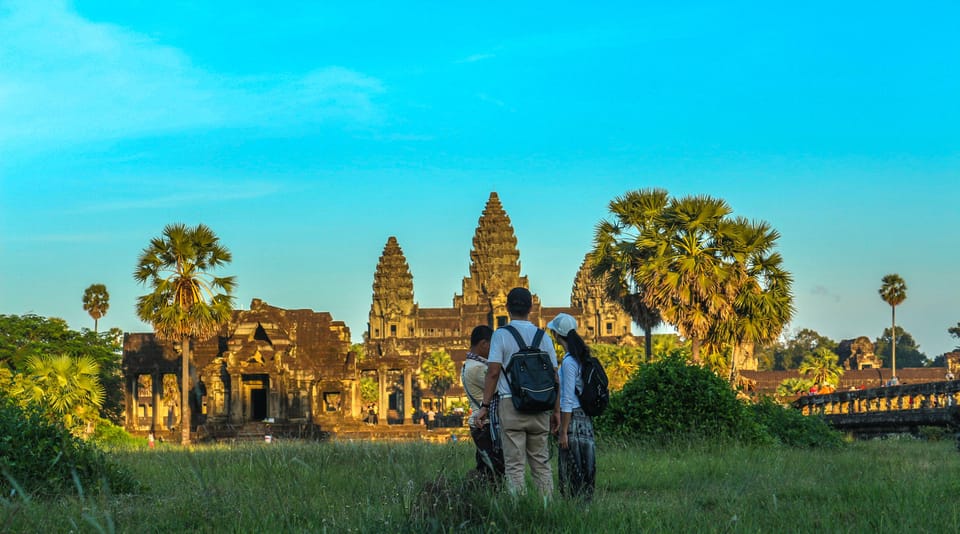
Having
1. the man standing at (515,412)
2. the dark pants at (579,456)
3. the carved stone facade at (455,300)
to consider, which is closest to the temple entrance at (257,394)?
the dark pants at (579,456)

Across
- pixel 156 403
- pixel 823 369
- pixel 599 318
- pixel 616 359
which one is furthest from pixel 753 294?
pixel 599 318

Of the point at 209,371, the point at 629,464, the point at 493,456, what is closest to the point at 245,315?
the point at 209,371

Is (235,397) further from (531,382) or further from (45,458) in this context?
(531,382)

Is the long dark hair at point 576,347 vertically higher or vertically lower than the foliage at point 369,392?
higher

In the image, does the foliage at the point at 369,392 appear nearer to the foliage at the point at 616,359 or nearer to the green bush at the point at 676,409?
the foliage at the point at 616,359

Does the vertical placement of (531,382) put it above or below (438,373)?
above

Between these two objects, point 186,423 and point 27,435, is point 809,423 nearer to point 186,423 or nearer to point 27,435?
point 27,435

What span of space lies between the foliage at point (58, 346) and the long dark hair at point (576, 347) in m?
42.8

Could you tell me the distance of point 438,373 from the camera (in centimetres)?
11400

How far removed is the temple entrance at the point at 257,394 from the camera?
4778 centimetres

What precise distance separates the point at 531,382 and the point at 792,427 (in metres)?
13.0

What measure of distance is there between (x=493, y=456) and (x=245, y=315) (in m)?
39.2

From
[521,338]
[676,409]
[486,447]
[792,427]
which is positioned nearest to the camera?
[521,338]

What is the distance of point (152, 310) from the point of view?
41.1 m
